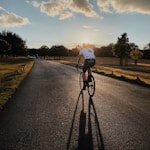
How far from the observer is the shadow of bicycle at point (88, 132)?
5195 millimetres

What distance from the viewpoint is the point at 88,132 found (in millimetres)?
6129

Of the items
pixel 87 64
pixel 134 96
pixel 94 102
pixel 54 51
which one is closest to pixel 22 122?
pixel 94 102

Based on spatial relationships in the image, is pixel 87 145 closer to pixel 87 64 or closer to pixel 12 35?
pixel 87 64

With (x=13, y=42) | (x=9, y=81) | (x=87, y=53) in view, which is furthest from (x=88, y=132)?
(x=13, y=42)

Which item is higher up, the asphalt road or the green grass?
the asphalt road

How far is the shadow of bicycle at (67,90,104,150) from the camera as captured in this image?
520 centimetres

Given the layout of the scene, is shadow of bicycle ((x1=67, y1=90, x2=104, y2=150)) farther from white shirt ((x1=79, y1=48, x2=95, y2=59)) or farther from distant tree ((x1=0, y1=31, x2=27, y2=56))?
distant tree ((x1=0, y1=31, x2=27, y2=56))

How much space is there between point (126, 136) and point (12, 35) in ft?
353

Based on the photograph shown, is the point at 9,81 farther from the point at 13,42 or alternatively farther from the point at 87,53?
the point at 13,42

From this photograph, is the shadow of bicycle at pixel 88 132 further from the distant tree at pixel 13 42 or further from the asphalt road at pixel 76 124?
the distant tree at pixel 13 42

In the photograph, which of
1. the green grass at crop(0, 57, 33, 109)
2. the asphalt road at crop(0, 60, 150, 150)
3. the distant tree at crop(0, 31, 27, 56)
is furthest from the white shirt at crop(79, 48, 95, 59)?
the distant tree at crop(0, 31, 27, 56)

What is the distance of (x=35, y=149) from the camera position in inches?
197

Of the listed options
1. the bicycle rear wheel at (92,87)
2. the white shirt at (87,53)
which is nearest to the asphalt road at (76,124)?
the bicycle rear wheel at (92,87)

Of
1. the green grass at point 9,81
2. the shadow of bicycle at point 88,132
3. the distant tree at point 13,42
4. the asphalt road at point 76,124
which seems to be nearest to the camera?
the shadow of bicycle at point 88,132
